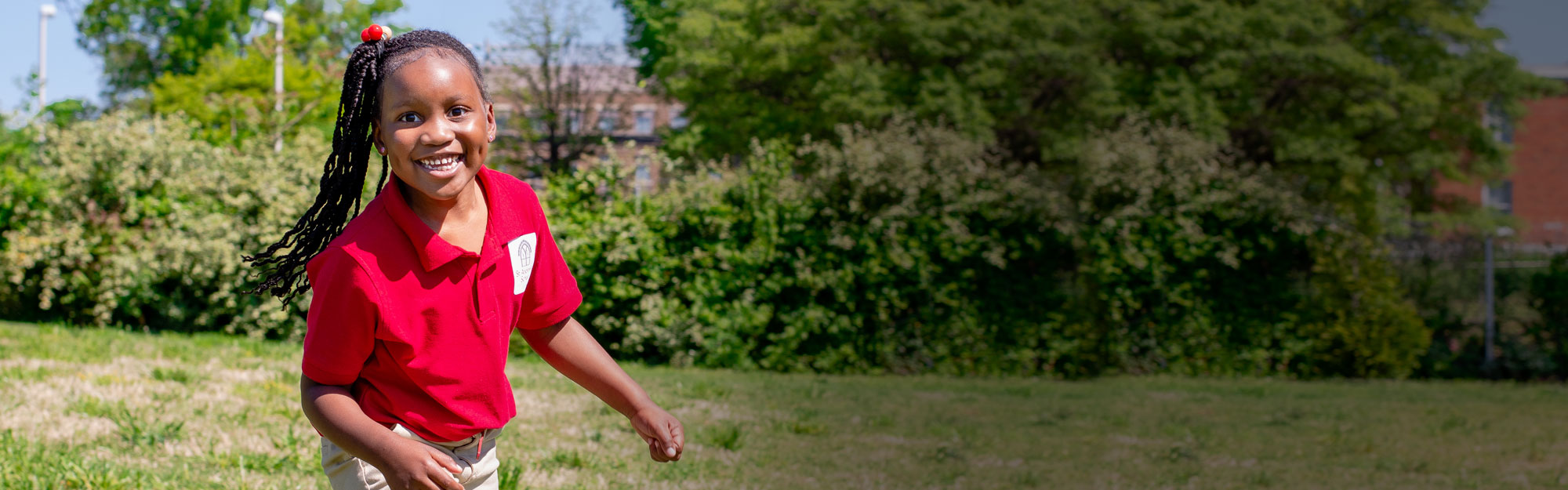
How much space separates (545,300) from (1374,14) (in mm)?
23851

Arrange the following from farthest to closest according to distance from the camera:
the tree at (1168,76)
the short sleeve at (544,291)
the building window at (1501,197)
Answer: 1. the building window at (1501,197)
2. the tree at (1168,76)
3. the short sleeve at (544,291)

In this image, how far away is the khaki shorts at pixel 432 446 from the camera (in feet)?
6.99

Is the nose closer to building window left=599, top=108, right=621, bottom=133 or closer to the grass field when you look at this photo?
the grass field

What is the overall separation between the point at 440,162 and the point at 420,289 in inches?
9.3

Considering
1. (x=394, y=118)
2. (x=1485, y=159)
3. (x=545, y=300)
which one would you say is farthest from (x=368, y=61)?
(x=1485, y=159)

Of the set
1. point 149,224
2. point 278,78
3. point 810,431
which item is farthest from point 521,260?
point 278,78

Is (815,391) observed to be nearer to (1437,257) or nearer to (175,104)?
(1437,257)

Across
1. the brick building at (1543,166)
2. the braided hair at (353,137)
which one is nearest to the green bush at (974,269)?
the braided hair at (353,137)

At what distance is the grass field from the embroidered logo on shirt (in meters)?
2.09

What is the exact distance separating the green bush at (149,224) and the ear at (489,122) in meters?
8.66

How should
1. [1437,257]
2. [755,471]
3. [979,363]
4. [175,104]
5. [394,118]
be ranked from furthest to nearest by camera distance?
[175,104] → [1437,257] → [979,363] → [755,471] → [394,118]

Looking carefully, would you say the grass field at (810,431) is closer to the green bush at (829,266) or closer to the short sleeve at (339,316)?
the green bush at (829,266)

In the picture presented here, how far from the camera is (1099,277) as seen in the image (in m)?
10.5

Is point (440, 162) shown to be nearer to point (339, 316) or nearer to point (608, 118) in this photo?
point (339, 316)
